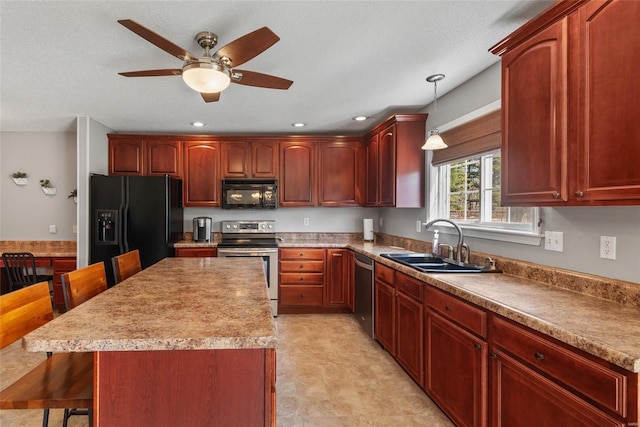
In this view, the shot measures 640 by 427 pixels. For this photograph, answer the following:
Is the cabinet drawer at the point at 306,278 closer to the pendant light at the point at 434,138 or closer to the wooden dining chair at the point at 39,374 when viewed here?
the pendant light at the point at 434,138

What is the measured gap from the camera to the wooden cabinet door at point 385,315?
2.77 metres

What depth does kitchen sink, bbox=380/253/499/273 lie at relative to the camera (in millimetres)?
2236

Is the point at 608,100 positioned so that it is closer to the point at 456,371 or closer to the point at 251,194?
the point at 456,371

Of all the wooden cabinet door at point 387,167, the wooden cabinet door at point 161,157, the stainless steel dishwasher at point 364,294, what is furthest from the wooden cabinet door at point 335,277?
the wooden cabinet door at point 161,157

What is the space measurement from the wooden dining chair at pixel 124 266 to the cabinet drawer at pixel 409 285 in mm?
1980

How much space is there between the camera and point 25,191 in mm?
4492

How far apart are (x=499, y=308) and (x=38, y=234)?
5.49 m

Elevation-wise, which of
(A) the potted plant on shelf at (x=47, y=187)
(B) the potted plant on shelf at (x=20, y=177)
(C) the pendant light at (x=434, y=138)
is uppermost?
→ (C) the pendant light at (x=434, y=138)

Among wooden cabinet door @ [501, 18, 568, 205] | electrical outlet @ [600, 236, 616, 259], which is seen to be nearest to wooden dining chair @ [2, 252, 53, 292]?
wooden cabinet door @ [501, 18, 568, 205]

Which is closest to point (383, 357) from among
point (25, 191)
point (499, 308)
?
point (499, 308)

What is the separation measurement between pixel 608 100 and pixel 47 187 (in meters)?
5.70

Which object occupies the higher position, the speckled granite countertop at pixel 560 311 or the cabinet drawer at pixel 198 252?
the speckled granite countertop at pixel 560 311

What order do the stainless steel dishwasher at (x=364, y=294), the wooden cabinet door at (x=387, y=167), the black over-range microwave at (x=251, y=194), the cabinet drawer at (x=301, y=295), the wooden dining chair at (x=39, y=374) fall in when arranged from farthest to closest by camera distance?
the black over-range microwave at (x=251, y=194) < the cabinet drawer at (x=301, y=295) < the wooden cabinet door at (x=387, y=167) < the stainless steel dishwasher at (x=364, y=294) < the wooden dining chair at (x=39, y=374)

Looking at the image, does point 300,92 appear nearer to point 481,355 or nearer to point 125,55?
point 125,55
